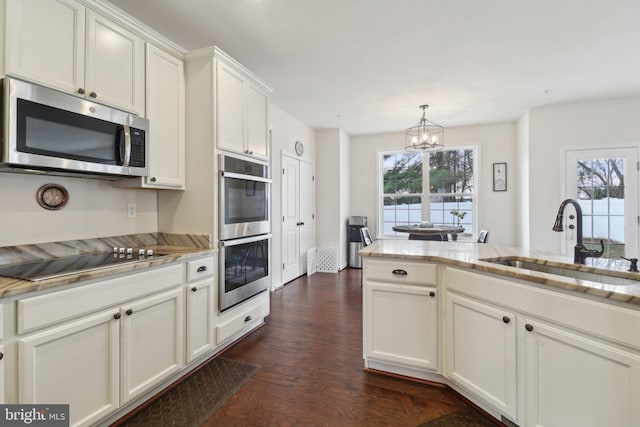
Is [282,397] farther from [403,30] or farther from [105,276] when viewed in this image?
[403,30]

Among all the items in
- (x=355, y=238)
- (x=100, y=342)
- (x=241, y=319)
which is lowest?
(x=241, y=319)

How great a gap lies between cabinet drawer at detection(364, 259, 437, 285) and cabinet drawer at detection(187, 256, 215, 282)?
1.19 metres

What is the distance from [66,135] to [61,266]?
73 centimetres

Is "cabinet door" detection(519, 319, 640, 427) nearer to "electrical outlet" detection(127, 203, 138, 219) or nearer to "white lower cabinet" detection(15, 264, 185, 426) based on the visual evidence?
"white lower cabinet" detection(15, 264, 185, 426)

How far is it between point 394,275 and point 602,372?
1089 mm

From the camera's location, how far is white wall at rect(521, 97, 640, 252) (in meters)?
4.18

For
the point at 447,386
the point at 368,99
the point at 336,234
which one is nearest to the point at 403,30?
the point at 368,99

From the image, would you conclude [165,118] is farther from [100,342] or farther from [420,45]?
→ [420,45]

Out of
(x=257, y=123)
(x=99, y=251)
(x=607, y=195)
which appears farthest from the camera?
(x=607, y=195)

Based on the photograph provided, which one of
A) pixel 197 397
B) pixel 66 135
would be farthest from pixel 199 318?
pixel 66 135

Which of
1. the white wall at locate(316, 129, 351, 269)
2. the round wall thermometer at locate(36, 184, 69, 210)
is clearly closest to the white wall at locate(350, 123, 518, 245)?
the white wall at locate(316, 129, 351, 269)

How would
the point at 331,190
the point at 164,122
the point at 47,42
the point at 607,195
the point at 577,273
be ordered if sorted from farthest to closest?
1. the point at 331,190
2. the point at 607,195
3. the point at 164,122
4. the point at 577,273
5. the point at 47,42

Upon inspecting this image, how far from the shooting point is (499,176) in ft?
17.7

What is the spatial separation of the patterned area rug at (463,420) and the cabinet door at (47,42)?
2.81m
